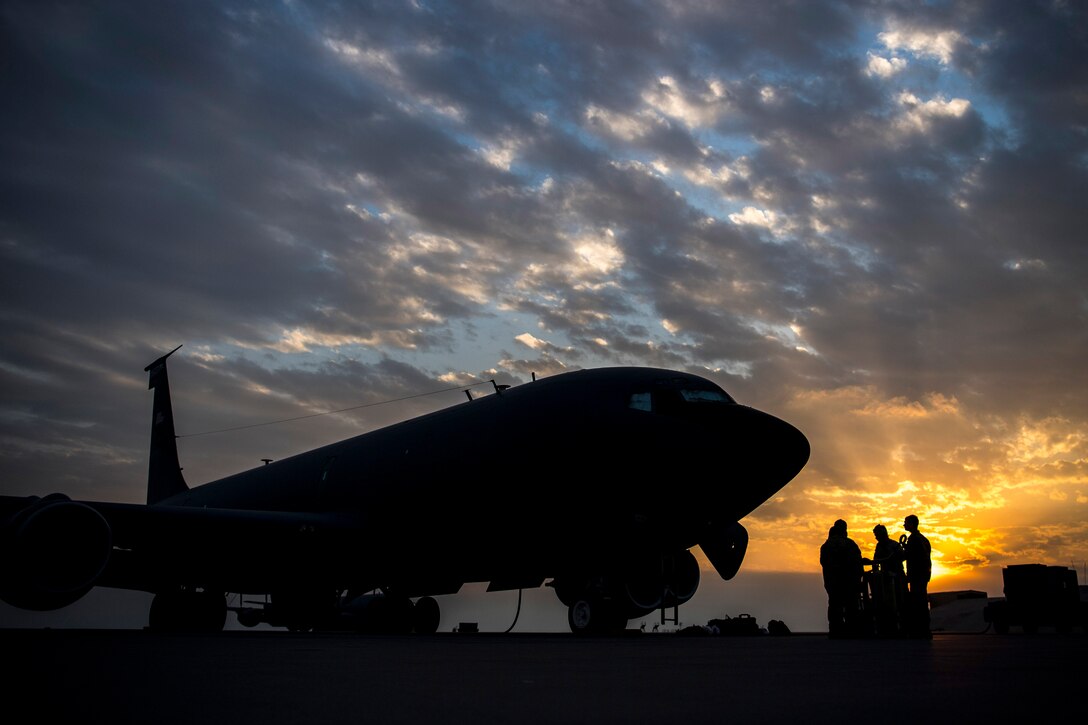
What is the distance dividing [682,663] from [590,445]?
701 cm

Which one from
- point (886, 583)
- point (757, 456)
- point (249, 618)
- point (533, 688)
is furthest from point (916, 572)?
point (249, 618)

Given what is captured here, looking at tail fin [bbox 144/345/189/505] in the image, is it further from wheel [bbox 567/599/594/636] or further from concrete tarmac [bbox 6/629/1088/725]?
concrete tarmac [bbox 6/629/1088/725]

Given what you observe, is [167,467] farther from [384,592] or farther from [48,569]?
[48,569]

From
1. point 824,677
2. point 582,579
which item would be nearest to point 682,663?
point 824,677

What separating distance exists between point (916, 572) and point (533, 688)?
37.4 ft

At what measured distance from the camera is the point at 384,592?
62.8 feet

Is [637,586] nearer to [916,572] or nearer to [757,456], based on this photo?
[757,456]

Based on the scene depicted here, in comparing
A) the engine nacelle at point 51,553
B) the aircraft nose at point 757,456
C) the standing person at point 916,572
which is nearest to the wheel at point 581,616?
the aircraft nose at point 757,456

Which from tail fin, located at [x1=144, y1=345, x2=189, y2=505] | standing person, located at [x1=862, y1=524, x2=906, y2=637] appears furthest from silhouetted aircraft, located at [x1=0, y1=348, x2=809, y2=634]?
tail fin, located at [x1=144, y1=345, x2=189, y2=505]

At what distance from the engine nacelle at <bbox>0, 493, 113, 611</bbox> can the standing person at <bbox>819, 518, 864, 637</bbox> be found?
36.5ft

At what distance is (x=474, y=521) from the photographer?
1575cm

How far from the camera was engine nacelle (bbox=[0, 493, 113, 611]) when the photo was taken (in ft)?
42.4

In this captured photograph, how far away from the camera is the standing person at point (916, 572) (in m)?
14.2

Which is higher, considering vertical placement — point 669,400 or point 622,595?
point 669,400
